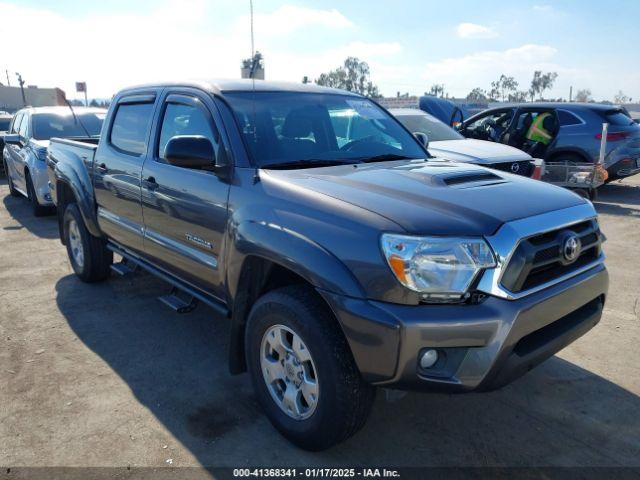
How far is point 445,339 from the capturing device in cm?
218

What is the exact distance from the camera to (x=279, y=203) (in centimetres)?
268

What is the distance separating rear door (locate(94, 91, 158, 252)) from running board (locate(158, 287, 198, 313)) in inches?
23.4

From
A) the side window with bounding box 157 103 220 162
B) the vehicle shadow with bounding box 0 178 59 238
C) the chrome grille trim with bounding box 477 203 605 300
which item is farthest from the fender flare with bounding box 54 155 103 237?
the chrome grille trim with bounding box 477 203 605 300

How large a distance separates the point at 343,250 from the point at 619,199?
31.4 feet

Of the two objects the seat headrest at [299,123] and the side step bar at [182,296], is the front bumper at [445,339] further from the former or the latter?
the seat headrest at [299,123]

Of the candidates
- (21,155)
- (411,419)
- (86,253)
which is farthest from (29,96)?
(411,419)

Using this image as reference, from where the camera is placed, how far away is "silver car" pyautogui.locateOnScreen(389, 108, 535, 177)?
23.6 feet

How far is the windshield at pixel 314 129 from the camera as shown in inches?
127

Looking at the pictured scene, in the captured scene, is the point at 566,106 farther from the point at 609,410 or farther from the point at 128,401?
the point at 128,401

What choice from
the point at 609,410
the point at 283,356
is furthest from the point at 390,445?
the point at 609,410

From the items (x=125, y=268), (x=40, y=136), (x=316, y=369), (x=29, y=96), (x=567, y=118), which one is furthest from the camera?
(x=29, y=96)

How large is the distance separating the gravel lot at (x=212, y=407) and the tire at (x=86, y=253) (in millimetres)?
616

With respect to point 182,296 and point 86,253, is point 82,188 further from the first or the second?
point 182,296

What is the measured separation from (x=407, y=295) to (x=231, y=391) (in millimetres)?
1672
